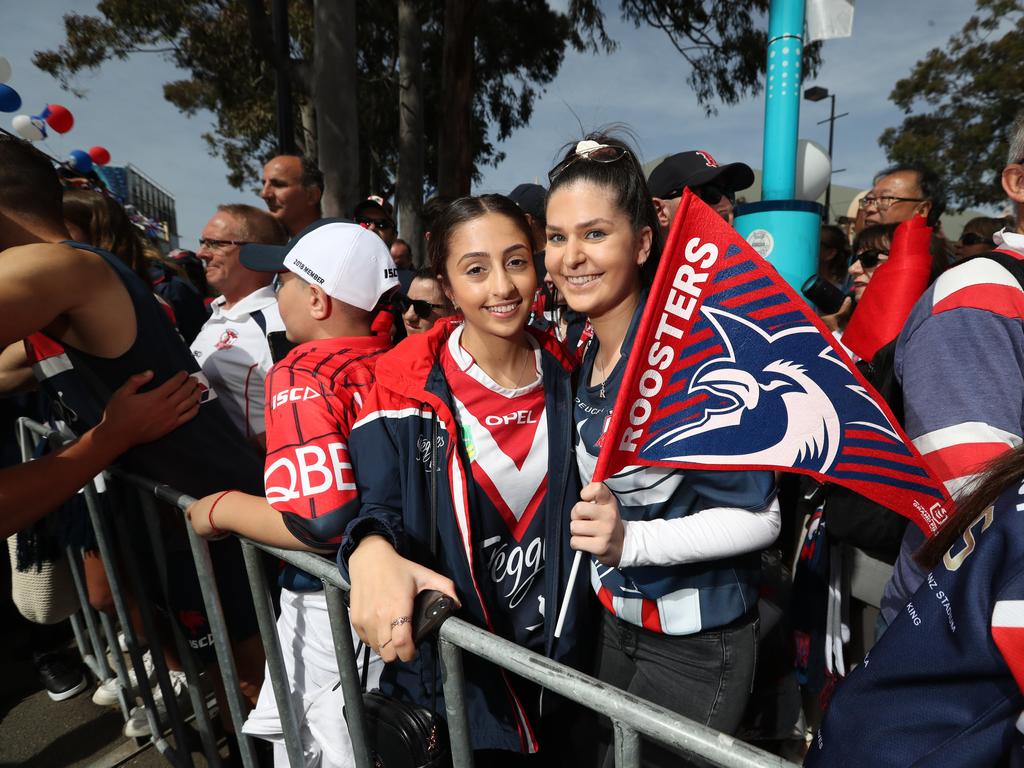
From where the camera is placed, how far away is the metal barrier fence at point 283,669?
851mm

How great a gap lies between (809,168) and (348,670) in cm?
529

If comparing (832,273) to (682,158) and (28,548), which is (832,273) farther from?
(28,548)

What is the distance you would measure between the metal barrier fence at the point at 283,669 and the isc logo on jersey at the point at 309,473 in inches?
5.4

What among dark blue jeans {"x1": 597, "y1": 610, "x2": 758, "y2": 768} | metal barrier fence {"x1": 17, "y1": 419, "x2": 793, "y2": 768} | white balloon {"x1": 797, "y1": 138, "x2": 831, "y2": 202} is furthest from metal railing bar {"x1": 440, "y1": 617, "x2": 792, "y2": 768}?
white balloon {"x1": 797, "y1": 138, "x2": 831, "y2": 202}

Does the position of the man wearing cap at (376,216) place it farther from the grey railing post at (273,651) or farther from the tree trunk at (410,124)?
the tree trunk at (410,124)

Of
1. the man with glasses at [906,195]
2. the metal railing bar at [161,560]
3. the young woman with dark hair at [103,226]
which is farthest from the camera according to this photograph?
the man with glasses at [906,195]

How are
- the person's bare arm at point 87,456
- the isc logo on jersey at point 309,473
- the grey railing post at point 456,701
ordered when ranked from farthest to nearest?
1. the person's bare arm at point 87,456
2. the isc logo on jersey at point 309,473
3. the grey railing post at point 456,701

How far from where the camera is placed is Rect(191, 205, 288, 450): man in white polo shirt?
239 cm

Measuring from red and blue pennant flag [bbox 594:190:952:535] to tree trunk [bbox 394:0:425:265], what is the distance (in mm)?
10757

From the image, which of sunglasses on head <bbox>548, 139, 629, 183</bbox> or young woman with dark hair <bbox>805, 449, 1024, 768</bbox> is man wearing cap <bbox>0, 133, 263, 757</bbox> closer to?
sunglasses on head <bbox>548, 139, 629, 183</bbox>

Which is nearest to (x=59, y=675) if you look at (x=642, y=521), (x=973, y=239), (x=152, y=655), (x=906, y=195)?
(x=152, y=655)

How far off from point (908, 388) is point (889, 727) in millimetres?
959

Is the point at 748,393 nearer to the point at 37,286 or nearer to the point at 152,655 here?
the point at 37,286

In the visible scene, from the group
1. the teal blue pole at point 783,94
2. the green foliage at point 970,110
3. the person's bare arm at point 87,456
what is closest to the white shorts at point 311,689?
the person's bare arm at point 87,456
